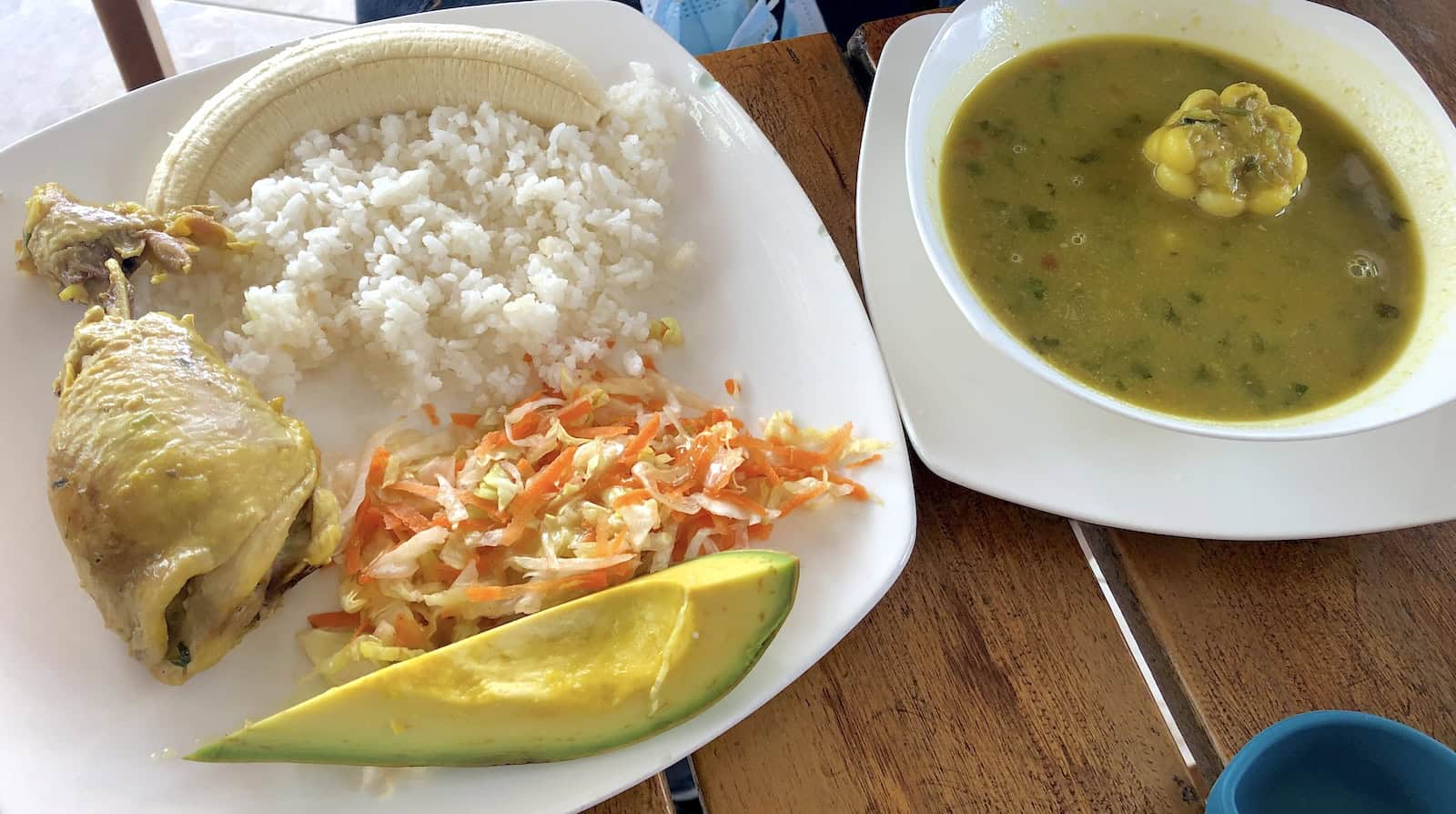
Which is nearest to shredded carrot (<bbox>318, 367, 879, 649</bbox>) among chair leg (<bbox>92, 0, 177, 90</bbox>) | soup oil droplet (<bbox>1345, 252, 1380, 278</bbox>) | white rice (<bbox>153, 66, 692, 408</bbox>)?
white rice (<bbox>153, 66, 692, 408</bbox>)

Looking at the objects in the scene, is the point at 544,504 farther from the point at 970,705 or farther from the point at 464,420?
the point at 970,705

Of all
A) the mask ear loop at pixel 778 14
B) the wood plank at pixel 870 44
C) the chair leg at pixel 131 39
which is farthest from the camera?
the mask ear loop at pixel 778 14

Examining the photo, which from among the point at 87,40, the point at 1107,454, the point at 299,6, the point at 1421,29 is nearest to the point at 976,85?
the point at 1107,454

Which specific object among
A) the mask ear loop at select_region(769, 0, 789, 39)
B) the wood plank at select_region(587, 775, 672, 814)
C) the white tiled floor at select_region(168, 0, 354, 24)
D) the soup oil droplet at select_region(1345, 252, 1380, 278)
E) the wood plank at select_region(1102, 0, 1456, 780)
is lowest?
the wood plank at select_region(1102, 0, 1456, 780)

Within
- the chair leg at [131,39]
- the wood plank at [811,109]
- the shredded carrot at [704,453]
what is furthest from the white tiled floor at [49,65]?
the shredded carrot at [704,453]

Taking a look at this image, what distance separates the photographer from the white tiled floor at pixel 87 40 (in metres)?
2.96

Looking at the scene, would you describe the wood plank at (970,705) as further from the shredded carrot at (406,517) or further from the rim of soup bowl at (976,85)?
the shredded carrot at (406,517)

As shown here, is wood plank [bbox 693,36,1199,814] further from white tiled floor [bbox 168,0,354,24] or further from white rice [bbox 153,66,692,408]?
white tiled floor [bbox 168,0,354,24]

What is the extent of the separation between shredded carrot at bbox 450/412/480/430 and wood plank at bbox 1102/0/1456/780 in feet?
2.89

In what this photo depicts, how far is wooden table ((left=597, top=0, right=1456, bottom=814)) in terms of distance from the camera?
3.80 feet

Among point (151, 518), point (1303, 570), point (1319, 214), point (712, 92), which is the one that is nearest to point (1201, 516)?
point (1303, 570)

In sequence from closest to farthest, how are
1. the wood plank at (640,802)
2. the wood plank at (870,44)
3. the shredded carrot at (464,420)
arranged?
the wood plank at (640,802) → the shredded carrot at (464,420) → the wood plank at (870,44)

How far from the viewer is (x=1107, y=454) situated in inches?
51.8

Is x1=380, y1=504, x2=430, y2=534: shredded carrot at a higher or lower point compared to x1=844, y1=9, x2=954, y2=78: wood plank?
lower
